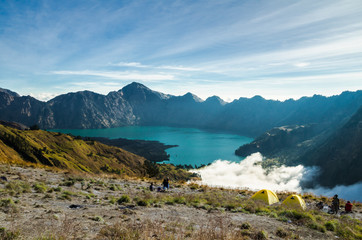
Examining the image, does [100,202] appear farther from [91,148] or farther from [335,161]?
[335,161]

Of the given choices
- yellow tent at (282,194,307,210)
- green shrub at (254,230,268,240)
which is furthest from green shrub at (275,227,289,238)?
yellow tent at (282,194,307,210)

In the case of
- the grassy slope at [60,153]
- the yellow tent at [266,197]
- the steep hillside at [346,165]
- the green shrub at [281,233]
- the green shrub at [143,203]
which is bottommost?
the steep hillside at [346,165]

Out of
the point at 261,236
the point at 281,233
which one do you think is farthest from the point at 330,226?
the point at 261,236

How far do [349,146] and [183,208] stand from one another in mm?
243178

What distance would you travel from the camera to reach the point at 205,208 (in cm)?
1313

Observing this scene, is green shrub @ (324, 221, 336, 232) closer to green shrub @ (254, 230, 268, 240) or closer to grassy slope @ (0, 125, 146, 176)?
green shrub @ (254, 230, 268, 240)

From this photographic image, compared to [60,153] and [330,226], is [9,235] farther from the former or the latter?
[60,153]

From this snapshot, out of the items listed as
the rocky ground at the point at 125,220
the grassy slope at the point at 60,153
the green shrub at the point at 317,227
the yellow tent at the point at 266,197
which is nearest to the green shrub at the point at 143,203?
the rocky ground at the point at 125,220

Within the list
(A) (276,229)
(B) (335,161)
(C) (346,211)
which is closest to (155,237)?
(A) (276,229)

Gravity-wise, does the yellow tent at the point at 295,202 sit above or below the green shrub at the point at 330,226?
below

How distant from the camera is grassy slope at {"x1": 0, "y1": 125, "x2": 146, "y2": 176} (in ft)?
197

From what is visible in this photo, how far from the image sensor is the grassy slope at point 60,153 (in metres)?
60.2

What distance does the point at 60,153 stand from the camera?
83.2 metres

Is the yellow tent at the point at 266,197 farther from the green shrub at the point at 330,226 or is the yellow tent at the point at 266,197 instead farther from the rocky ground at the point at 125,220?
the green shrub at the point at 330,226
